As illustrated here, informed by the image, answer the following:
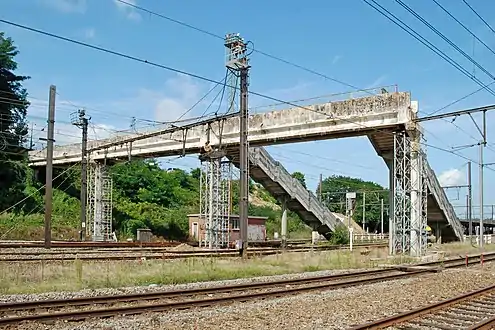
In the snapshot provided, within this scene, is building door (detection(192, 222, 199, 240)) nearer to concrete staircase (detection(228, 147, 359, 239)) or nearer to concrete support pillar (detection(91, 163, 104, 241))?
concrete support pillar (detection(91, 163, 104, 241))

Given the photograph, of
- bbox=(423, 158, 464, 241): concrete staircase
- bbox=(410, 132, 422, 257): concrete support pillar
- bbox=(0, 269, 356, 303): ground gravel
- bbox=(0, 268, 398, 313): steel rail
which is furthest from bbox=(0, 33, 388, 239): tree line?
bbox=(0, 268, 398, 313): steel rail

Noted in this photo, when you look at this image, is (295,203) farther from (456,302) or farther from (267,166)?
(456,302)

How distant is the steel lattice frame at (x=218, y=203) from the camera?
3866 cm

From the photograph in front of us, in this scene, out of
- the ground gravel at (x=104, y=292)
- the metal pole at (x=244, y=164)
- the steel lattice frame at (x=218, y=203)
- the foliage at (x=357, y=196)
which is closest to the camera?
the ground gravel at (x=104, y=292)

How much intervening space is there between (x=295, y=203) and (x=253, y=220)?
395 inches

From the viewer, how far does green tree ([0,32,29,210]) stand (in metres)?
49.7

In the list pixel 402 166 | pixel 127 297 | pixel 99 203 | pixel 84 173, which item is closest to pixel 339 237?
pixel 402 166

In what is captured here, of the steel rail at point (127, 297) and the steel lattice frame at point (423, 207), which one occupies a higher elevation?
the steel lattice frame at point (423, 207)

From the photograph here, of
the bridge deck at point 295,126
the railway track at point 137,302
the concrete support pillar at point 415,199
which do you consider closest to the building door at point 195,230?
the bridge deck at point 295,126

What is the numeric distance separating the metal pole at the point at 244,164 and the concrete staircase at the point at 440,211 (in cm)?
1199

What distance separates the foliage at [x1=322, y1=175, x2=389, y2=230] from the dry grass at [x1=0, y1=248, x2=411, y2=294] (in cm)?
4727

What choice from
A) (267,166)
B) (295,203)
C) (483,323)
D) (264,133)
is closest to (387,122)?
(264,133)

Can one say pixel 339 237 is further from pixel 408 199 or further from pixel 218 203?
pixel 408 199

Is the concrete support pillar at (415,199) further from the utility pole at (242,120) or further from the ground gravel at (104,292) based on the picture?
the ground gravel at (104,292)
